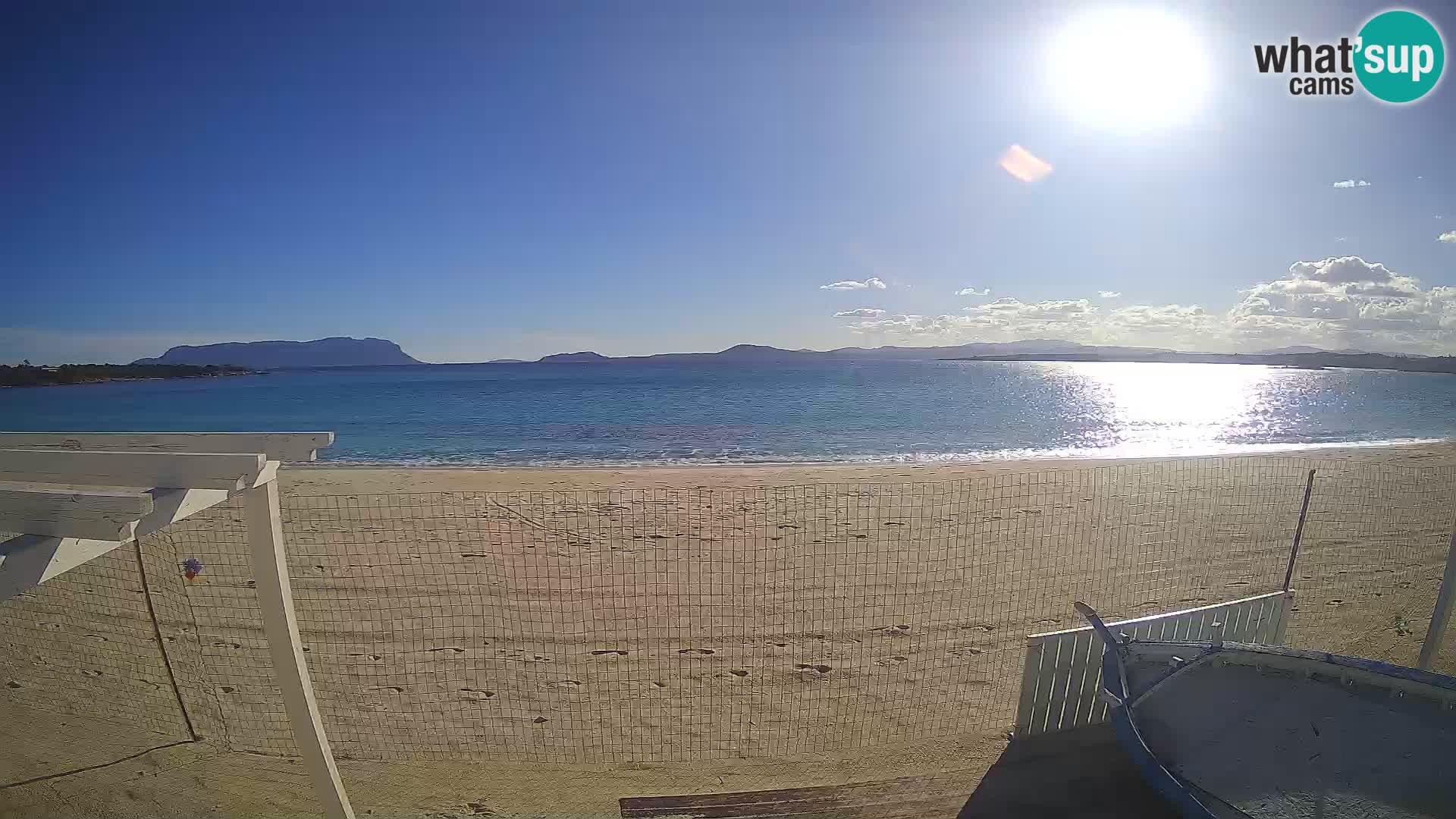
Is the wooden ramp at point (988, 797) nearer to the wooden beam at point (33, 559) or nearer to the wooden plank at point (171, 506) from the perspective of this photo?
the wooden plank at point (171, 506)

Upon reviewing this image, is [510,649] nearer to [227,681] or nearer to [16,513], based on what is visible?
[227,681]

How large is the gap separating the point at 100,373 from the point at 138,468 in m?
105

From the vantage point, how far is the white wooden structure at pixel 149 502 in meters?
1.71

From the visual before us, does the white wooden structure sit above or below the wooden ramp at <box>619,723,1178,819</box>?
above

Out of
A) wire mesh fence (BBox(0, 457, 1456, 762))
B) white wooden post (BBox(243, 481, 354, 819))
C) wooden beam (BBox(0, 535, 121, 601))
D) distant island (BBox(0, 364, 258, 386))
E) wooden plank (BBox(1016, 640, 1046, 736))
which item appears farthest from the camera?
distant island (BBox(0, 364, 258, 386))

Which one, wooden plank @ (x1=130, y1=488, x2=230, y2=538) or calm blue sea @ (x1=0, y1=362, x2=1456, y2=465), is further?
calm blue sea @ (x1=0, y1=362, x2=1456, y2=465)

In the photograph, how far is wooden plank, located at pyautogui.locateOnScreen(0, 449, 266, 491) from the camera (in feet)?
6.99

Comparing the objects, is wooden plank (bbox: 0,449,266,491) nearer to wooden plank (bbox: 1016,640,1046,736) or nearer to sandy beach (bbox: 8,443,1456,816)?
sandy beach (bbox: 8,443,1456,816)

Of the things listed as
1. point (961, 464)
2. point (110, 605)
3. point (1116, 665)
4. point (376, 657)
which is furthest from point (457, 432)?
point (1116, 665)

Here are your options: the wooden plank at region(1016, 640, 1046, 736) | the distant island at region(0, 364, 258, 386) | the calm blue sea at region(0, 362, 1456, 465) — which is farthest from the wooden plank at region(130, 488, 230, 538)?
the distant island at region(0, 364, 258, 386)

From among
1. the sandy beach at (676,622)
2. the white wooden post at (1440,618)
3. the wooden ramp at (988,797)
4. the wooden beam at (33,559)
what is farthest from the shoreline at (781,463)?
the wooden beam at (33,559)

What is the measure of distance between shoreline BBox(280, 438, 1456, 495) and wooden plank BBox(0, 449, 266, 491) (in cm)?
1267

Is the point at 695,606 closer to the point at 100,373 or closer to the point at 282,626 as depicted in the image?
the point at 282,626

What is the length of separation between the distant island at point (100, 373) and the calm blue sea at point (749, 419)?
14.7ft
